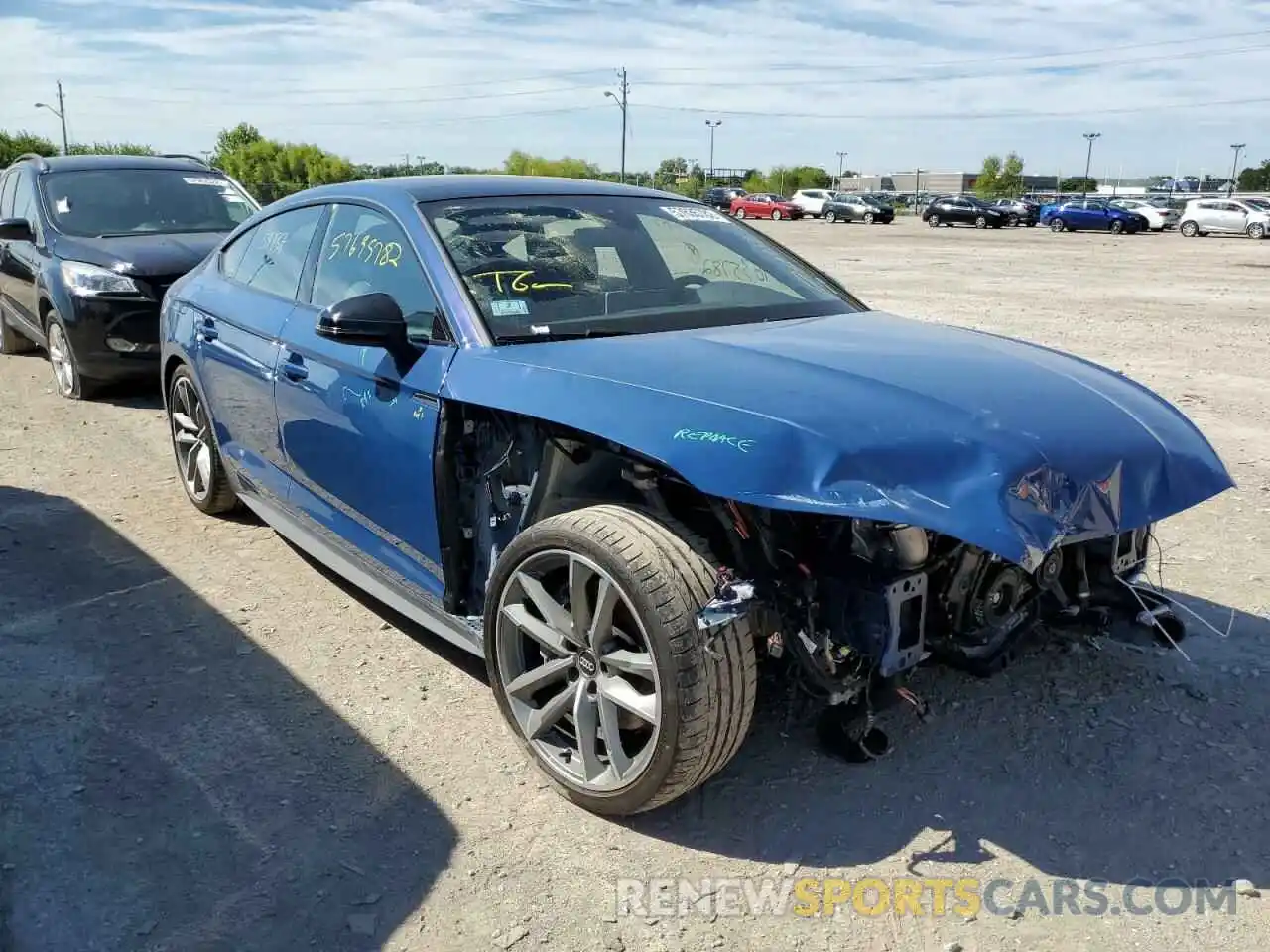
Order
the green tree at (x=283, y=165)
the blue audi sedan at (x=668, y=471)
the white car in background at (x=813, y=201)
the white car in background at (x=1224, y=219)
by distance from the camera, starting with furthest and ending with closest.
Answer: the green tree at (x=283, y=165)
the white car in background at (x=813, y=201)
the white car in background at (x=1224, y=219)
the blue audi sedan at (x=668, y=471)

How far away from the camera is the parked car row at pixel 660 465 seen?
2.56m

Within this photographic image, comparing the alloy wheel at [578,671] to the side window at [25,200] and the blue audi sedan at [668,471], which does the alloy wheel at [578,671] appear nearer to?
the blue audi sedan at [668,471]

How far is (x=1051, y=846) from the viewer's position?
9.20 ft

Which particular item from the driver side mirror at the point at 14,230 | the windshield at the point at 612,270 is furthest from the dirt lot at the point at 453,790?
the driver side mirror at the point at 14,230

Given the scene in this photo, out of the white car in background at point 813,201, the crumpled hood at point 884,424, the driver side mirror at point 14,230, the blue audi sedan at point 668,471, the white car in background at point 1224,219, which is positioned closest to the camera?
the crumpled hood at point 884,424

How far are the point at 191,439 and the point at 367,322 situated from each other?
2.70 meters

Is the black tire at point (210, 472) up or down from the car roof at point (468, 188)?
down

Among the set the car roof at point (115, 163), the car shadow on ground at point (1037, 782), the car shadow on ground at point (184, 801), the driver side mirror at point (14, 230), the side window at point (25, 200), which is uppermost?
the car roof at point (115, 163)

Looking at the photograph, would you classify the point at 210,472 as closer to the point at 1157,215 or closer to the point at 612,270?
the point at 612,270

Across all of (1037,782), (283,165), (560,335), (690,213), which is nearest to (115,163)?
(690,213)

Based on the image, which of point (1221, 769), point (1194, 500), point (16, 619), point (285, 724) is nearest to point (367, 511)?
point (285, 724)

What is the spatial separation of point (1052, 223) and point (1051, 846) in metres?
44.9

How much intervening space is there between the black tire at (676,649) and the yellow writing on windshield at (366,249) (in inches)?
53.6

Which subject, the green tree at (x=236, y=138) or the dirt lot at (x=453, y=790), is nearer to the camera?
the dirt lot at (x=453, y=790)
